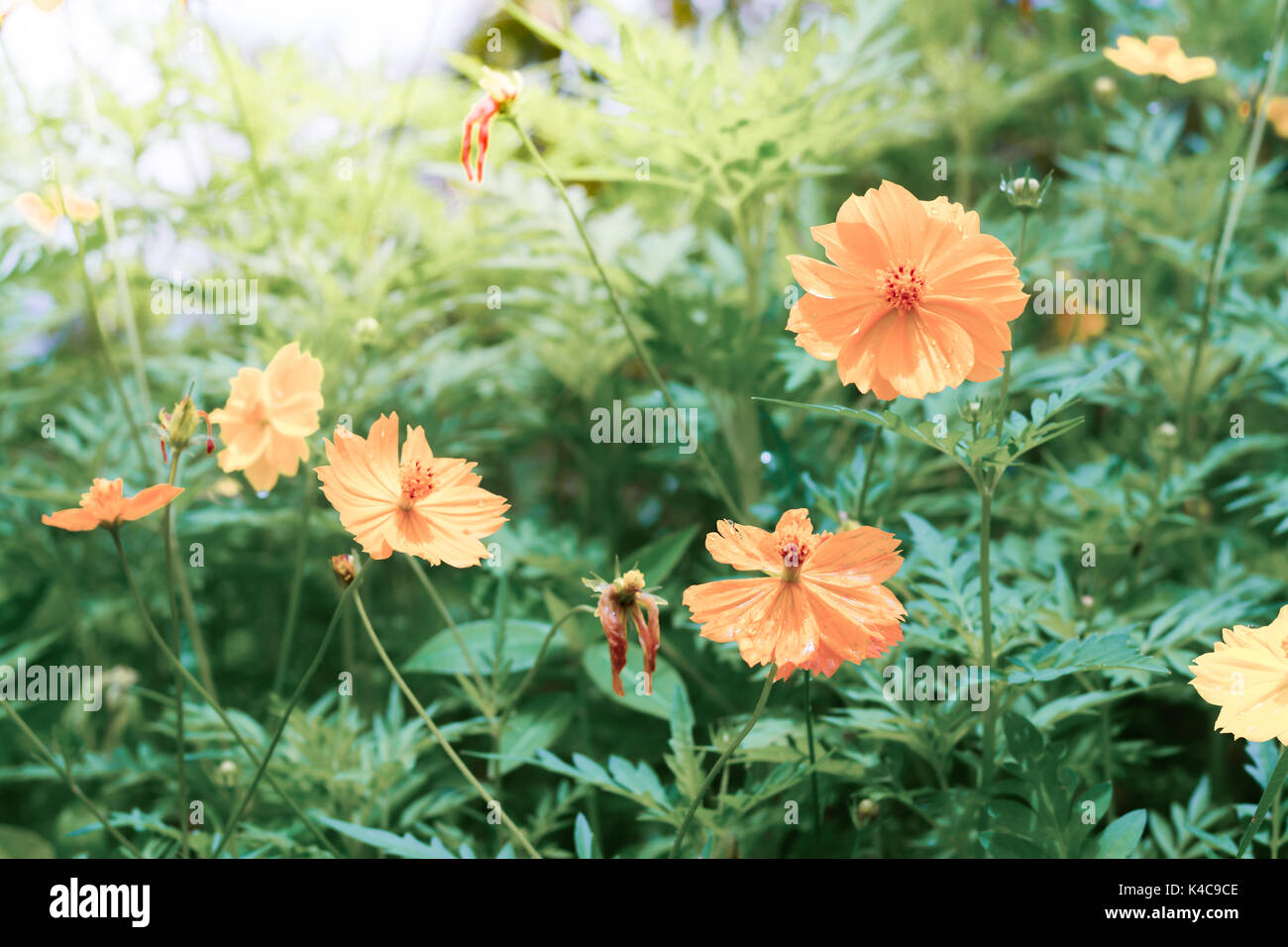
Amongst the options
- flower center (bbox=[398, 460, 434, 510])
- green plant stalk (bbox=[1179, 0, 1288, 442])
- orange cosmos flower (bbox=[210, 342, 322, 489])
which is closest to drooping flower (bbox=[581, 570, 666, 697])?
flower center (bbox=[398, 460, 434, 510])

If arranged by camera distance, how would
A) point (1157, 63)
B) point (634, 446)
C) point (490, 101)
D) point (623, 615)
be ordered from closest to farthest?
point (623, 615)
point (490, 101)
point (1157, 63)
point (634, 446)

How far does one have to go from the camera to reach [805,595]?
52 centimetres

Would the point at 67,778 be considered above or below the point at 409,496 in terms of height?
below

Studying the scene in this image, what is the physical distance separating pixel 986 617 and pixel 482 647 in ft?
1.49

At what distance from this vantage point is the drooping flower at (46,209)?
1.03m

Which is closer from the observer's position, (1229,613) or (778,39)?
(1229,613)

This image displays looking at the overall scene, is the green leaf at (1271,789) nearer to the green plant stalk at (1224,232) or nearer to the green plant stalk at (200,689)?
the green plant stalk at (1224,232)

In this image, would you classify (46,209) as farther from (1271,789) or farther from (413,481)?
(1271,789)

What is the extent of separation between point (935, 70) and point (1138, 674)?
1129 mm

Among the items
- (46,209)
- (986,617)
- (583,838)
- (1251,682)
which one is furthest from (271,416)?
(46,209)
